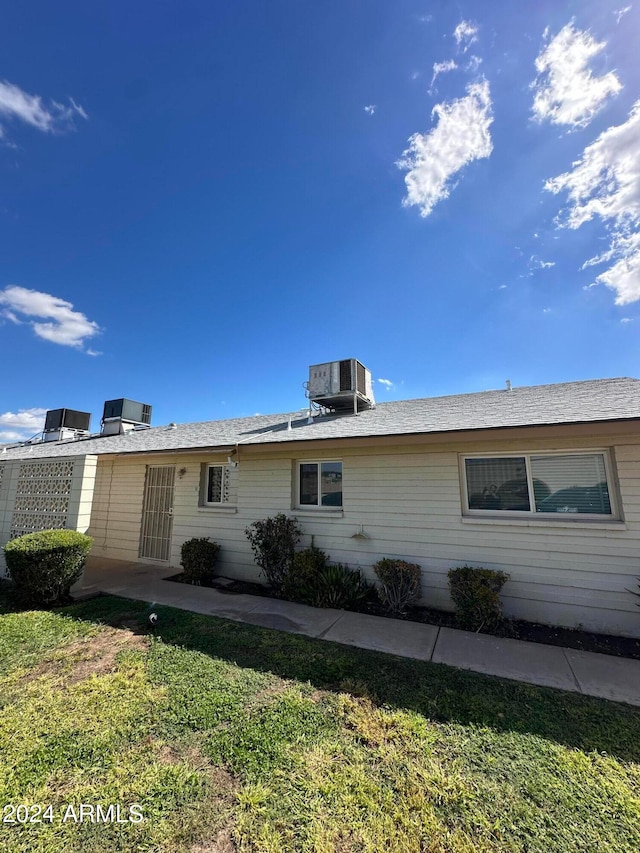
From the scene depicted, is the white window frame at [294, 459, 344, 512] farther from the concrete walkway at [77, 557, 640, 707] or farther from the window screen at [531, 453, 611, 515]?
the window screen at [531, 453, 611, 515]

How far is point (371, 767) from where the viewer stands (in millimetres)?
2334

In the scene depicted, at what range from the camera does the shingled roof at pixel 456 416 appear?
4855 millimetres

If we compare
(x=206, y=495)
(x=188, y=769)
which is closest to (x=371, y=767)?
(x=188, y=769)

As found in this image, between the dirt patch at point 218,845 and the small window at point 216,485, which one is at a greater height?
the small window at point 216,485

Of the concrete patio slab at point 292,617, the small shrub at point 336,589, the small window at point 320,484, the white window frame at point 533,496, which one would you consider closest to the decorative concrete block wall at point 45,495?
the concrete patio slab at point 292,617

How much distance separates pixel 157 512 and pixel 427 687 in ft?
25.5

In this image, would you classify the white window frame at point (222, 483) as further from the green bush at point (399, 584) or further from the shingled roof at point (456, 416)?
the green bush at point (399, 584)

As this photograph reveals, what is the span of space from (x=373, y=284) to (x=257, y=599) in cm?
779

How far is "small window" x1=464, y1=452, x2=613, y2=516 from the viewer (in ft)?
16.4

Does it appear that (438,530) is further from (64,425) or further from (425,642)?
(64,425)

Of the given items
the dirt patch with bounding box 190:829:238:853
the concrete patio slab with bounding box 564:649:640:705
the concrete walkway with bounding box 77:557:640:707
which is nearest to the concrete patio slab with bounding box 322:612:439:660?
the concrete walkway with bounding box 77:557:640:707

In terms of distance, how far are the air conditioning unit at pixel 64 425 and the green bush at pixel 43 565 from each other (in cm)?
896

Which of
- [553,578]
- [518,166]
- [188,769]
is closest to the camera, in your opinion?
[188,769]

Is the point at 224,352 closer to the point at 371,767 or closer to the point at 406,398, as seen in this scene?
the point at 406,398
